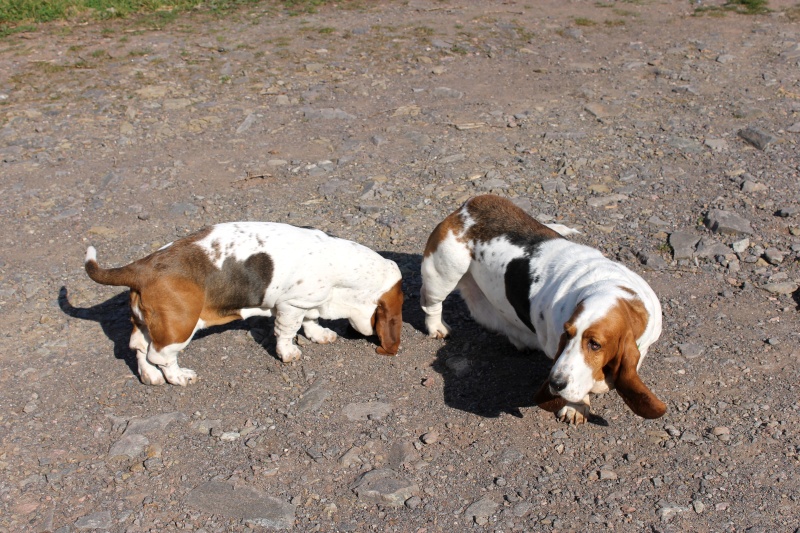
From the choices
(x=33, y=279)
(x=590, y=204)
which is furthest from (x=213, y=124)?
(x=590, y=204)

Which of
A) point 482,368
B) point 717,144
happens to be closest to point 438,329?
point 482,368

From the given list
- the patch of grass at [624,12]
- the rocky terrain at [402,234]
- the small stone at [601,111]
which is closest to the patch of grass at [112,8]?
the rocky terrain at [402,234]

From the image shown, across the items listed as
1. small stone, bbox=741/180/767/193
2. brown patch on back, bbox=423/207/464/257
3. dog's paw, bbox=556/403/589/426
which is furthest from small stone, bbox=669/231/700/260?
dog's paw, bbox=556/403/589/426

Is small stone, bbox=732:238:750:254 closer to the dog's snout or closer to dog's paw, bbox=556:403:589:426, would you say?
dog's paw, bbox=556:403:589:426

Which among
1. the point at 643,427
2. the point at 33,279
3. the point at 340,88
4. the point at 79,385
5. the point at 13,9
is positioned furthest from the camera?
the point at 13,9

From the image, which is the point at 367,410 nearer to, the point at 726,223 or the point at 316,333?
the point at 316,333

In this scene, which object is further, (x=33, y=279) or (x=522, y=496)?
(x=33, y=279)

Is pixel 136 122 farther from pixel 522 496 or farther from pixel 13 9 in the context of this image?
pixel 522 496

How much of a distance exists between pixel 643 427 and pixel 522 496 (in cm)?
99

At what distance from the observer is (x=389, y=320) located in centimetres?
593

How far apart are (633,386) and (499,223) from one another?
1.70m

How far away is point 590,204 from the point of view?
7.67 metres

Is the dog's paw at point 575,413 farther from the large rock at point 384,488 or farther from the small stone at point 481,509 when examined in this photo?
the large rock at point 384,488

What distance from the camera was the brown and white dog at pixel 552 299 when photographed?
14.0ft
